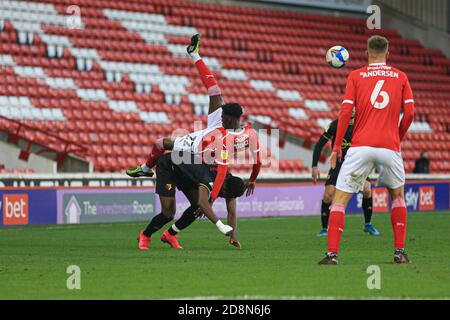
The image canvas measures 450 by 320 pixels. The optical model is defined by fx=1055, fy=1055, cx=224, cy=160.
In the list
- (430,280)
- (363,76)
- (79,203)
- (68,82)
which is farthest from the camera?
(68,82)

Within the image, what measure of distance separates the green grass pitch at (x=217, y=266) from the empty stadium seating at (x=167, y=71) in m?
9.62

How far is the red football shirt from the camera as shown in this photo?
36.1 ft

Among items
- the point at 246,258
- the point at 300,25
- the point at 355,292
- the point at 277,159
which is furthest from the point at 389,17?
the point at 355,292

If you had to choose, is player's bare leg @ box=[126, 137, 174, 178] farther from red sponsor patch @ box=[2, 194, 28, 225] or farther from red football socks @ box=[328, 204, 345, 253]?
red sponsor patch @ box=[2, 194, 28, 225]

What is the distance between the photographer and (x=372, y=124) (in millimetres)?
11000

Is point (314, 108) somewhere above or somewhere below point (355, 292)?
above

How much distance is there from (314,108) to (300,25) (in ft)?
17.3

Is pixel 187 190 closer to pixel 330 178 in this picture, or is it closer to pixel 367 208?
pixel 330 178

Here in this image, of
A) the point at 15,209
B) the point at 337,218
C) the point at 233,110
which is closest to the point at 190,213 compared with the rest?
the point at 233,110

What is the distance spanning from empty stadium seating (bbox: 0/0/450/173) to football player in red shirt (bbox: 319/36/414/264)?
16.7 m

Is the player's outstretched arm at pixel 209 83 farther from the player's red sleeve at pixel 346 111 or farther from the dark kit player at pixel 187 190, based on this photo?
the player's red sleeve at pixel 346 111

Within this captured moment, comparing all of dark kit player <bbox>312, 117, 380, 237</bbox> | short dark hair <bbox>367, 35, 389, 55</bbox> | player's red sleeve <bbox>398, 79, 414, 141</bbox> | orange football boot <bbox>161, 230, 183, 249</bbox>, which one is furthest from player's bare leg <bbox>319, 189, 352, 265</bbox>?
dark kit player <bbox>312, 117, 380, 237</bbox>

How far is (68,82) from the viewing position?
97.2 ft

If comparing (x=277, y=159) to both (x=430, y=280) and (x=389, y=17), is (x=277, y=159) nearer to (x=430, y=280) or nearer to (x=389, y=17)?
(x=389, y=17)
